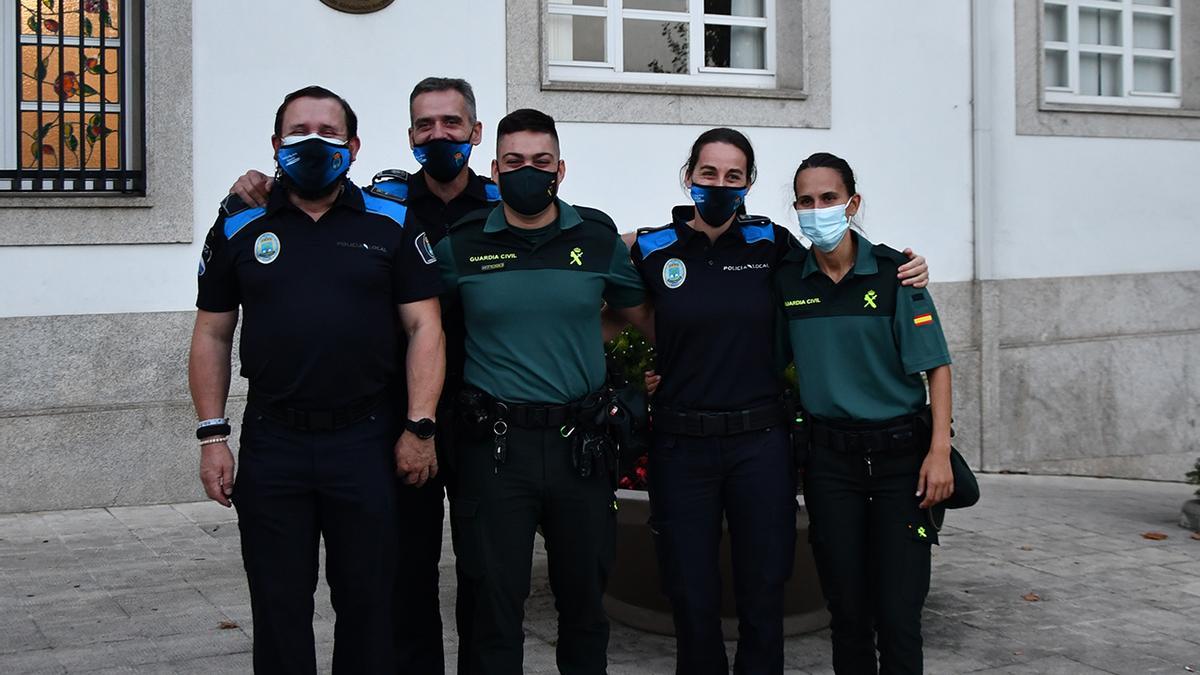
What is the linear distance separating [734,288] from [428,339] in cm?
102

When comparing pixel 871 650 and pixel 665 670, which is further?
pixel 665 670

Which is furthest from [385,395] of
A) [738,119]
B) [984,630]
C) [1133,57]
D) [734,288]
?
[1133,57]

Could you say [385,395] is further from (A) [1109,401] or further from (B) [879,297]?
(A) [1109,401]

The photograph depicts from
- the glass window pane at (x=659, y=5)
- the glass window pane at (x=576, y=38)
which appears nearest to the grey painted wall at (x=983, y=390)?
the glass window pane at (x=659, y=5)

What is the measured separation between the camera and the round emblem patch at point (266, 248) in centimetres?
387

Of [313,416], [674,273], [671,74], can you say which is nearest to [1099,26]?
[671,74]

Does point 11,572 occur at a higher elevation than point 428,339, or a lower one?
lower

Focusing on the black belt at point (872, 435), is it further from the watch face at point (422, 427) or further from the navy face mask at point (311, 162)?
the navy face mask at point (311, 162)

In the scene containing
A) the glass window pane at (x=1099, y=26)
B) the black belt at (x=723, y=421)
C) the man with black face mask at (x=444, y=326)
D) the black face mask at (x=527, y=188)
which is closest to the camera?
the black face mask at (x=527, y=188)

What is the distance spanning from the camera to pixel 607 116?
911cm

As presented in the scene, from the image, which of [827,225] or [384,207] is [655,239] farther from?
[384,207]

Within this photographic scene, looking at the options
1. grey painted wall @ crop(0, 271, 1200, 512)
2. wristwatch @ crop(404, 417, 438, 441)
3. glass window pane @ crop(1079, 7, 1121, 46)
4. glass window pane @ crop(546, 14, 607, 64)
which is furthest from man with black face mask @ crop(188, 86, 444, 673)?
glass window pane @ crop(1079, 7, 1121, 46)

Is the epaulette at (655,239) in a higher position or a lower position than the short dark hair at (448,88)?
lower

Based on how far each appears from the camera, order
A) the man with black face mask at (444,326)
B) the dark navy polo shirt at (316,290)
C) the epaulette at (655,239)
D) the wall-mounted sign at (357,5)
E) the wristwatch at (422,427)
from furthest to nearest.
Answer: the wall-mounted sign at (357,5)
the epaulette at (655,239)
the man with black face mask at (444,326)
the wristwatch at (422,427)
the dark navy polo shirt at (316,290)
